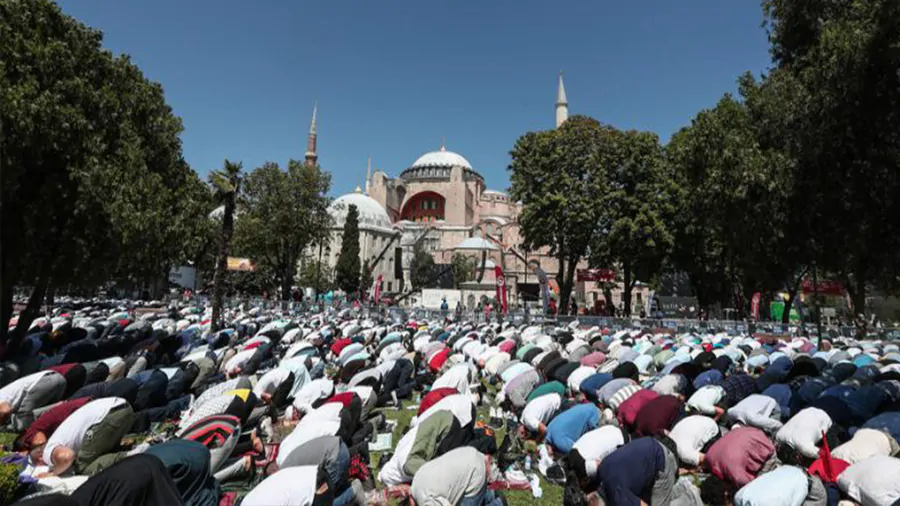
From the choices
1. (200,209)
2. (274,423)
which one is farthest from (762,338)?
(200,209)

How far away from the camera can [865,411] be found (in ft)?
21.7

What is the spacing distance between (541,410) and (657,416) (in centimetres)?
156

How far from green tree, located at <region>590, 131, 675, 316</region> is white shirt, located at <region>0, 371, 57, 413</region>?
2244 centimetres

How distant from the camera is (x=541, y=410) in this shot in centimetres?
727

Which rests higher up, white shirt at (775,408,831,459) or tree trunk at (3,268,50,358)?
tree trunk at (3,268,50,358)

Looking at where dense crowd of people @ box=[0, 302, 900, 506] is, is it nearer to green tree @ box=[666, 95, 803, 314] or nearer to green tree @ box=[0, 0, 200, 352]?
green tree @ box=[0, 0, 200, 352]

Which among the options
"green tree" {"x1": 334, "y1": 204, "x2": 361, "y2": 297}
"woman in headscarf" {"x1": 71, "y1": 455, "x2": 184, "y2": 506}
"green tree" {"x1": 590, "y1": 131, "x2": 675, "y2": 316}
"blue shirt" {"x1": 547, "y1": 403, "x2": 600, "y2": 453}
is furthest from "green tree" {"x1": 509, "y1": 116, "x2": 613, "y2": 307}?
"green tree" {"x1": 334, "y1": 204, "x2": 361, "y2": 297}

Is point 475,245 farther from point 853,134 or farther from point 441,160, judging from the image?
point 441,160

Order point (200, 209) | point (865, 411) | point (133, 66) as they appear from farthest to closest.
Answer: point (200, 209), point (133, 66), point (865, 411)

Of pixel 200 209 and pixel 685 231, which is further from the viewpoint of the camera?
pixel 685 231

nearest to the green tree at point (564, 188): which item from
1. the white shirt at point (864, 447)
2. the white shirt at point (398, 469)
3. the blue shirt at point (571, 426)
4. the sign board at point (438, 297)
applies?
the sign board at point (438, 297)

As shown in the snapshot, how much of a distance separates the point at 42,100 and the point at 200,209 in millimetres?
8263

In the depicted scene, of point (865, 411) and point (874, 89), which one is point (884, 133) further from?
point (865, 411)

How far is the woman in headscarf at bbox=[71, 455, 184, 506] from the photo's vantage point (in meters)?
3.47
